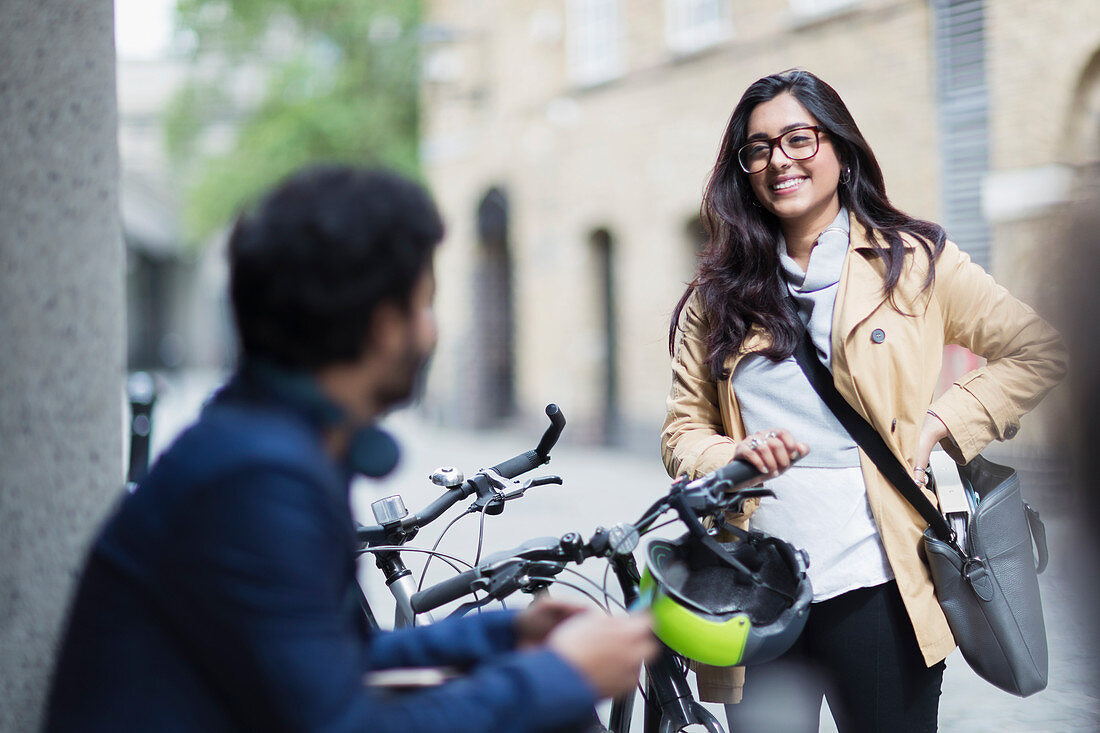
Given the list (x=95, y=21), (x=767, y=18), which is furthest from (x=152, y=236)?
(x=95, y=21)

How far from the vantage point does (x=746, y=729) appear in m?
2.76

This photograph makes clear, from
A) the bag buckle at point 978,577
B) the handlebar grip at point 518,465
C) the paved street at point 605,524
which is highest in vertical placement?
the handlebar grip at point 518,465

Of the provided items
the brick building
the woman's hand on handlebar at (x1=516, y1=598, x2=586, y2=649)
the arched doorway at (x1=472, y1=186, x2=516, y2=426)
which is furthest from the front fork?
the arched doorway at (x1=472, y1=186, x2=516, y2=426)

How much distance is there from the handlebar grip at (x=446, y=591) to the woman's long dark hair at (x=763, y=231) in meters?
0.77

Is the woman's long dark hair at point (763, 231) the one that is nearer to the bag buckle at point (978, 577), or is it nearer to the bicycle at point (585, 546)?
the bicycle at point (585, 546)

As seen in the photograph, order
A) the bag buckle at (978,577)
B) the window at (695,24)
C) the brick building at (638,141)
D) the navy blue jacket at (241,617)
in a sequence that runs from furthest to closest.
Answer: the window at (695,24) → the brick building at (638,141) → the bag buckle at (978,577) → the navy blue jacket at (241,617)

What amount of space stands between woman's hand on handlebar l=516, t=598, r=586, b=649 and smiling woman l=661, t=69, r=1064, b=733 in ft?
3.23

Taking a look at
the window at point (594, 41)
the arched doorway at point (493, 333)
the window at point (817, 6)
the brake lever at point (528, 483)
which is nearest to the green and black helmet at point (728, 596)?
the brake lever at point (528, 483)

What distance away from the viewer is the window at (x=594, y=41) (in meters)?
16.2

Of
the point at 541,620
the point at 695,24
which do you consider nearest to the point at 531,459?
the point at 541,620

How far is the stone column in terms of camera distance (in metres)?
2.85

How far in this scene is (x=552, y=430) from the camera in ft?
9.37

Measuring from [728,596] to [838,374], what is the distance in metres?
0.53

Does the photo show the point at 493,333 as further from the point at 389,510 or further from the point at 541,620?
the point at 541,620
